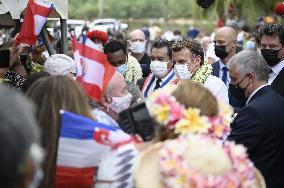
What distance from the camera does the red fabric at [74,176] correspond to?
3.33 metres

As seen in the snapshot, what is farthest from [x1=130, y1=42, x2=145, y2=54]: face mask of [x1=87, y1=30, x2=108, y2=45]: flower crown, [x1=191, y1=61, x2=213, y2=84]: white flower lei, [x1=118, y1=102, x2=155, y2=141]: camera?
[x1=118, y1=102, x2=155, y2=141]: camera

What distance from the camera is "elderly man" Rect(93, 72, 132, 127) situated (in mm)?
4129

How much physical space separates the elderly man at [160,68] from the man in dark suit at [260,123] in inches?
65.7

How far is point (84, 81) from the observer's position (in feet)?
13.4

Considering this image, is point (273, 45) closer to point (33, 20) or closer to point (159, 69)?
point (159, 69)

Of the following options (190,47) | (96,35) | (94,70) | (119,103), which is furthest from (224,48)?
(94,70)

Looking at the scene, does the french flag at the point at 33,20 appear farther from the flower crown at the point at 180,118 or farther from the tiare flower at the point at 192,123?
the tiare flower at the point at 192,123

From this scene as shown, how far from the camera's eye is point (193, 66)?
6523mm

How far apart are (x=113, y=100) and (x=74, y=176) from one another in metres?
0.97

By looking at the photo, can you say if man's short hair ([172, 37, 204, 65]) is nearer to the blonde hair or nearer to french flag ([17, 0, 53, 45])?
french flag ([17, 0, 53, 45])

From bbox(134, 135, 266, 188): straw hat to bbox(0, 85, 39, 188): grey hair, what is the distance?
2.94ft

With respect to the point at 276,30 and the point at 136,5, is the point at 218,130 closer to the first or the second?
the point at 276,30

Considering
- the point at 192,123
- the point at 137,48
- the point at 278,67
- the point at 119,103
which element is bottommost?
the point at 137,48

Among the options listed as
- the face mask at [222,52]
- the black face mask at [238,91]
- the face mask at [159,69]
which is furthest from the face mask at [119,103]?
the face mask at [222,52]
